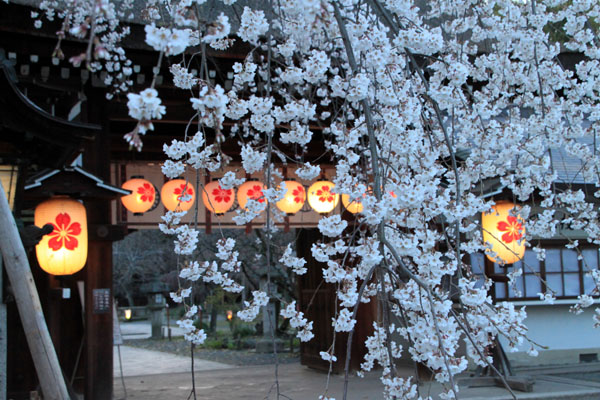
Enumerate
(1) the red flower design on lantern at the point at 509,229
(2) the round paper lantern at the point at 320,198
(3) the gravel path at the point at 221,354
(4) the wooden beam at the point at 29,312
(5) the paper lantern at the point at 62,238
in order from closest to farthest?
(4) the wooden beam at the point at 29,312 < (5) the paper lantern at the point at 62,238 < (1) the red flower design on lantern at the point at 509,229 < (2) the round paper lantern at the point at 320,198 < (3) the gravel path at the point at 221,354

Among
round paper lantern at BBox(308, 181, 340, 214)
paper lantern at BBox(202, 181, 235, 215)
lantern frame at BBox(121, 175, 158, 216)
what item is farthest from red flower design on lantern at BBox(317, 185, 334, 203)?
lantern frame at BBox(121, 175, 158, 216)

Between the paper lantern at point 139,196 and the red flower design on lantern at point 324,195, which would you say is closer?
the paper lantern at point 139,196

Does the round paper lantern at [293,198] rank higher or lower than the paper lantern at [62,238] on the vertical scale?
higher

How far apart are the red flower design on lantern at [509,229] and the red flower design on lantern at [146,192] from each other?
4.85 meters

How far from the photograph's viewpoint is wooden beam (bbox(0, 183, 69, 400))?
13.1ft

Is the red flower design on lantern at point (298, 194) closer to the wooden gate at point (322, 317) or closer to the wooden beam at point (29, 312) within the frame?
the wooden gate at point (322, 317)

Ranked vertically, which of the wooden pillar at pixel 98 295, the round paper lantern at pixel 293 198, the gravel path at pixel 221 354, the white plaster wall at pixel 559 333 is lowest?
the gravel path at pixel 221 354

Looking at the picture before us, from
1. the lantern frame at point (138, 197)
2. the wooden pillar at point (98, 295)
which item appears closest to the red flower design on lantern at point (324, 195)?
the lantern frame at point (138, 197)

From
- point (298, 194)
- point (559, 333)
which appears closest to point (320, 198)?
point (298, 194)

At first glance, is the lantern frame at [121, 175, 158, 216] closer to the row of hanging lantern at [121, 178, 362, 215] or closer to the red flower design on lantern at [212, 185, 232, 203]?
the row of hanging lantern at [121, 178, 362, 215]

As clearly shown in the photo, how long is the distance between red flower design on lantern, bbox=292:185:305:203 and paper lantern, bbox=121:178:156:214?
6.84 feet

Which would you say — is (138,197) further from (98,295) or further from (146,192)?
(98,295)

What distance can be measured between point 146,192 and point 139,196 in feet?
0.39

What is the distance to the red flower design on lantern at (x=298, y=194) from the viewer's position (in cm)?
944
